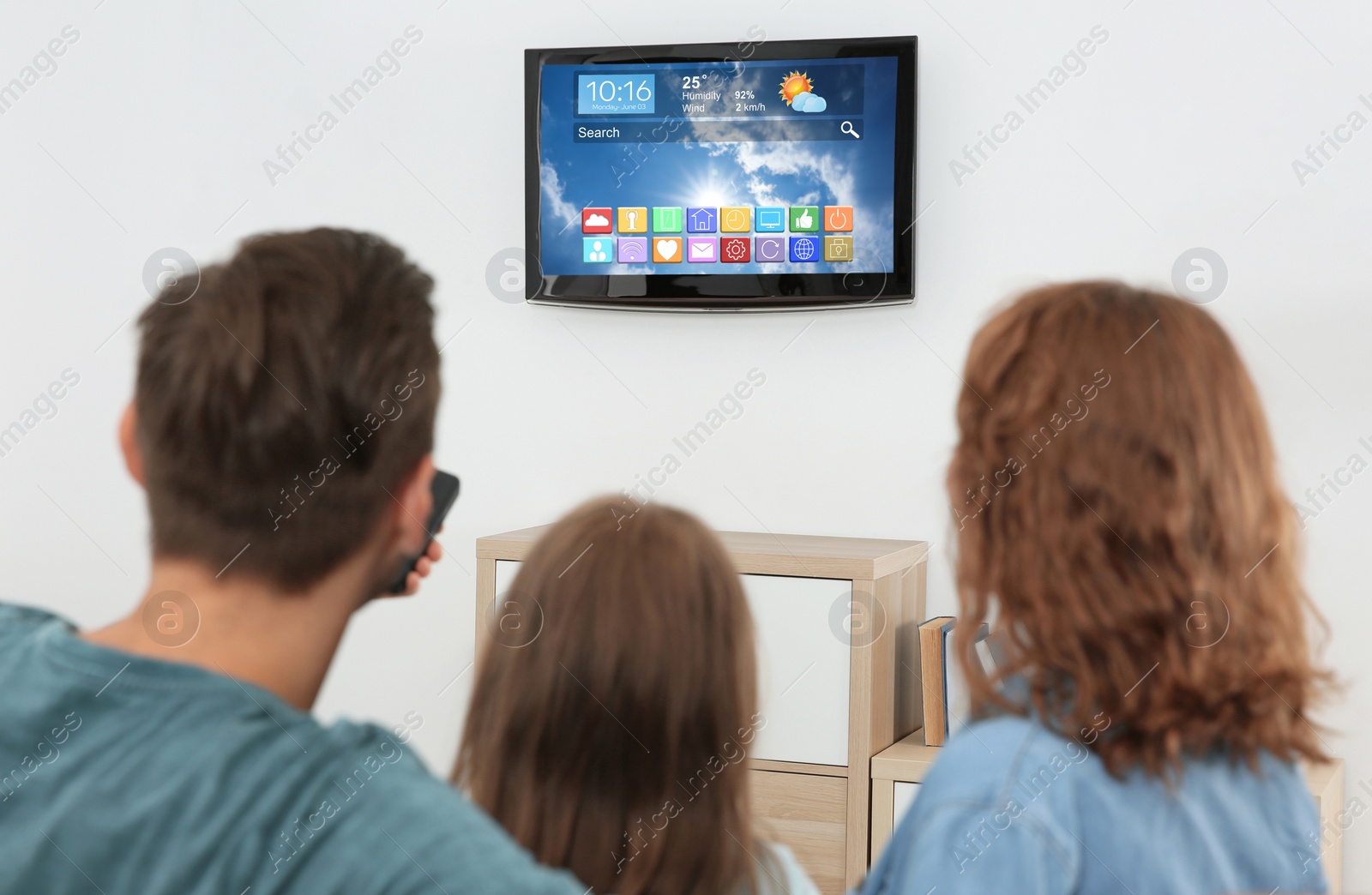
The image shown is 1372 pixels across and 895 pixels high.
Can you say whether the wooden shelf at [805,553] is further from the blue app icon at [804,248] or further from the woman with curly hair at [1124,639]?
the woman with curly hair at [1124,639]

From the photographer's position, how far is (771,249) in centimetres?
260

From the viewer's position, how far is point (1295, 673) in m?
0.93

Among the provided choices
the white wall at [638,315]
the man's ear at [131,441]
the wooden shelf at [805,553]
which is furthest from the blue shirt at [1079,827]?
the white wall at [638,315]

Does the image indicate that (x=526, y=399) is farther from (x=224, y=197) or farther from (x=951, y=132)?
(x=951, y=132)

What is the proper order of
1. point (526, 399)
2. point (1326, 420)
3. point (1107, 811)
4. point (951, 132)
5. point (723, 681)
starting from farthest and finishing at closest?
point (526, 399) → point (951, 132) → point (1326, 420) → point (723, 681) → point (1107, 811)

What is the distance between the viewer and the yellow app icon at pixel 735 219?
2.60 m

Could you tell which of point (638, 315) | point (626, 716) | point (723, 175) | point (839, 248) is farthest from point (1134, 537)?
point (638, 315)

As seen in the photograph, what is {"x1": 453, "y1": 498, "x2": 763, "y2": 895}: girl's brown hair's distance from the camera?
97 cm

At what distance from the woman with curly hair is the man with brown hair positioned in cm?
38

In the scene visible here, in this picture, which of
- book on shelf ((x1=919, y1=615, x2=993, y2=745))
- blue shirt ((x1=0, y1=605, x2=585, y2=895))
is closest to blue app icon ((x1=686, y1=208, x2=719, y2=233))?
book on shelf ((x1=919, y1=615, x2=993, y2=745))

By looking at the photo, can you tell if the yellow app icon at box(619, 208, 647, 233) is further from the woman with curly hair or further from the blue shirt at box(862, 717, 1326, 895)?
the blue shirt at box(862, 717, 1326, 895)

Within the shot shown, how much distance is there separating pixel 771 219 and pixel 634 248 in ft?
1.02

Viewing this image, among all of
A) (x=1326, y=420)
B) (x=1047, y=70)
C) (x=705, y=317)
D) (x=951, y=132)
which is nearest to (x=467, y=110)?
(x=705, y=317)

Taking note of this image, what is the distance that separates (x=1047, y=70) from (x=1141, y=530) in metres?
1.91
